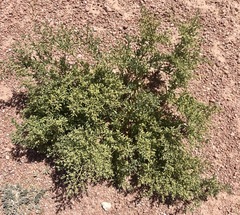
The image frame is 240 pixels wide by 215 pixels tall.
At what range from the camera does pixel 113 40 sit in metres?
5.91

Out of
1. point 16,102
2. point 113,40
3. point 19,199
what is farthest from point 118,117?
point 19,199

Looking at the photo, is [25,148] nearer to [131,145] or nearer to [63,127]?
[63,127]

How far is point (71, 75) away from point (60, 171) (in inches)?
55.2

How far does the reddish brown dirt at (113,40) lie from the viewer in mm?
5551

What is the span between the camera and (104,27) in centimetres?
593

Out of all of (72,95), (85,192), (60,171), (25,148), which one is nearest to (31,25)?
(72,95)

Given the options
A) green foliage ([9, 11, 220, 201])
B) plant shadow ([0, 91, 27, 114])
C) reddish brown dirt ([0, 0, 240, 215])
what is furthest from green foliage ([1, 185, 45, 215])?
plant shadow ([0, 91, 27, 114])

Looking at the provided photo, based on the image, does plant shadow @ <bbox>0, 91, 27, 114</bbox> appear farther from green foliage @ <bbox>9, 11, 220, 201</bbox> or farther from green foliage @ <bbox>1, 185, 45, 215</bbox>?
green foliage @ <bbox>1, 185, 45, 215</bbox>

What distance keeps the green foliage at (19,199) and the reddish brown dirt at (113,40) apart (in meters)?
0.10

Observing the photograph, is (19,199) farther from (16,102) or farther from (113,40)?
(113,40)

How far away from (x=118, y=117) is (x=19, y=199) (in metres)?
1.82

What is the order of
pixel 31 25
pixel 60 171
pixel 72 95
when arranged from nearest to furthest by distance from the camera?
pixel 72 95 < pixel 60 171 < pixel 31 25

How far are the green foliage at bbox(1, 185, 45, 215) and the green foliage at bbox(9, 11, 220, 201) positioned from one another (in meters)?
0.49

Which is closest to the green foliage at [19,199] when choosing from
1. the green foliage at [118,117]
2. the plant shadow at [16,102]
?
the green foliage at [118,117]
